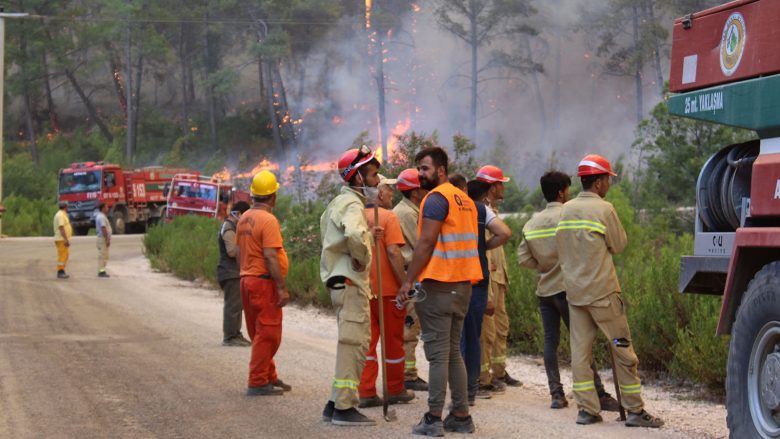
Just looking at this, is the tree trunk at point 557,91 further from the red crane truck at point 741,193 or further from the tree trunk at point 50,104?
the red crane truck at point 741,193

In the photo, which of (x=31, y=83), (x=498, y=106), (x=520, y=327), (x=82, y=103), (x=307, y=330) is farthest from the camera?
(x=82, y=103)

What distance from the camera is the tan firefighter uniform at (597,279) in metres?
8.06

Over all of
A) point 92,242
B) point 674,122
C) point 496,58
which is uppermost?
point 496,58

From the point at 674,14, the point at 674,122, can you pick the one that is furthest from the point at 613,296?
the point at 674,14

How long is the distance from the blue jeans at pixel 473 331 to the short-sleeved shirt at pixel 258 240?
5.78 ft

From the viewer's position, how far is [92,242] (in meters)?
37.9

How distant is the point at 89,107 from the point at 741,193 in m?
70.6

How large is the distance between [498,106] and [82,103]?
31561 millimetres

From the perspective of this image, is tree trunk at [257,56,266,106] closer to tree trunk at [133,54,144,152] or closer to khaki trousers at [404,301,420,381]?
tree trunk at [133,54,144,152]

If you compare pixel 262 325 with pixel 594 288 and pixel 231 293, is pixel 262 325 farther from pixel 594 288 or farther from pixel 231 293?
pixel 231 293

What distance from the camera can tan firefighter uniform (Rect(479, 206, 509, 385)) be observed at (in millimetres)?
9820

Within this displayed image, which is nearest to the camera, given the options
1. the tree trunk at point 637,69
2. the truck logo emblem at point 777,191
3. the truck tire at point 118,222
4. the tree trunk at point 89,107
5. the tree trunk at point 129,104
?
the truck logo emblem at point 777,191

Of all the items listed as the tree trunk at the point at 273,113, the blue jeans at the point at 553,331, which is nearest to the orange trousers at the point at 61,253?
the blue jeans at the point at 553,331

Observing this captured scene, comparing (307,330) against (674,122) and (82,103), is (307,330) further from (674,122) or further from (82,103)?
(82,103)
